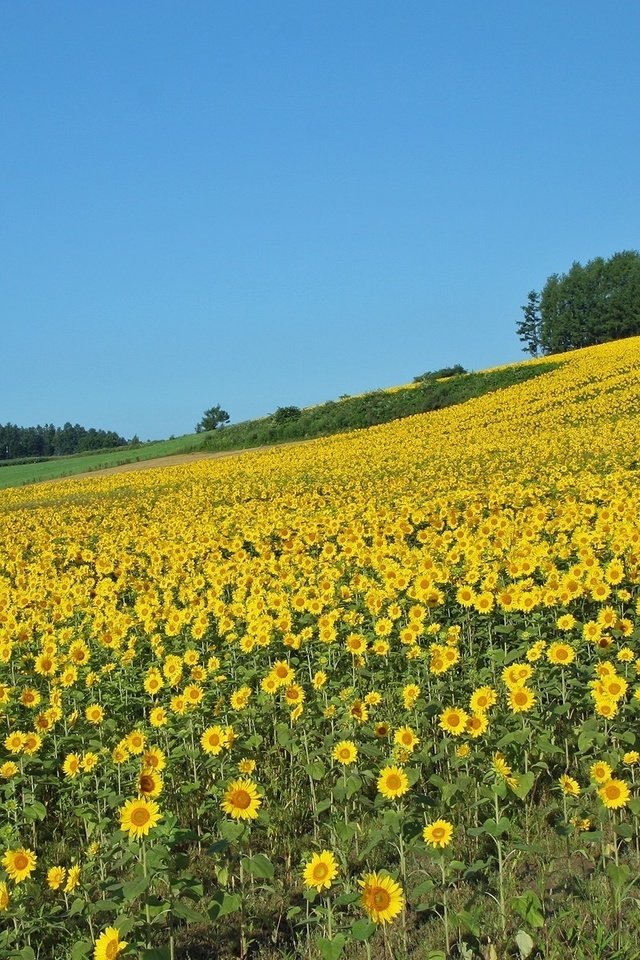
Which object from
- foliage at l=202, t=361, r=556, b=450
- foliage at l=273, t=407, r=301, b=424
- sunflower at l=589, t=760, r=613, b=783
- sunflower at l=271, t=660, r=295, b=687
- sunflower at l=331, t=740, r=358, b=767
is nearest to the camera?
sunflower at l=589, t=760, r=613, b=783

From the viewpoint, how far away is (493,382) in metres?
44.1

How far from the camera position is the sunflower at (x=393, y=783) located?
13.1ft

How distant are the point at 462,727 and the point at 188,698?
1907mm

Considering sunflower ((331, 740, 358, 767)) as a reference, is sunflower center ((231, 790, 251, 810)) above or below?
above

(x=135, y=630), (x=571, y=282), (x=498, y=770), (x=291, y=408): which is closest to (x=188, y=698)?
(x=498, y=770)

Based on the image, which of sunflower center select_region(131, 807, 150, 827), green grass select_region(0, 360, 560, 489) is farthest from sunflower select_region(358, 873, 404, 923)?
green grass select_region(0, 360, 560, 489)

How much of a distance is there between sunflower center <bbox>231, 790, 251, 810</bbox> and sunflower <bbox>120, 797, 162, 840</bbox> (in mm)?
361

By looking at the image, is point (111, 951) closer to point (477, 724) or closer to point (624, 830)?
point (477, 724)

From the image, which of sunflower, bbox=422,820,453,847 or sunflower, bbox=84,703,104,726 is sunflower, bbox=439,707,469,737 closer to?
sunflower, bbox=422,820,453,847

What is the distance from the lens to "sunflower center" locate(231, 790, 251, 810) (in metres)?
3.91

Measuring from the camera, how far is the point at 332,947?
3309mm

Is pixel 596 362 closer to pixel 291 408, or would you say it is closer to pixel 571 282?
pixel 291 408

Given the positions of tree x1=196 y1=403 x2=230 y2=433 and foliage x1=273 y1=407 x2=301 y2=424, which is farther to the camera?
tree x1=196 y1=403 x2=230 y2=433

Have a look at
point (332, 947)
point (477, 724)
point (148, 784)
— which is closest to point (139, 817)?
point (148, 784)
